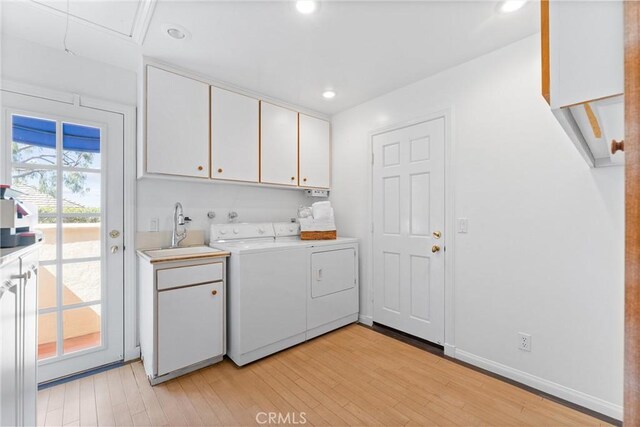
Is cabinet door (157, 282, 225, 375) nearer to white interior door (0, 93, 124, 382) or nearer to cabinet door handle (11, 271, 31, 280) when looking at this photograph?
white interior door (0, 93, 124, 382)

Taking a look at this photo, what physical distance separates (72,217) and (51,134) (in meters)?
0.62

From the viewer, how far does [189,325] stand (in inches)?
80.7

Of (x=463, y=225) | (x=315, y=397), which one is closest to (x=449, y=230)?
(x=463, y=225)

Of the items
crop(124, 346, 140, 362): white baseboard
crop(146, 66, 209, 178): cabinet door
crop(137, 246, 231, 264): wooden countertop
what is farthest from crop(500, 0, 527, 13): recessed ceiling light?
crop(124, 346, 140, 362): white baseboard

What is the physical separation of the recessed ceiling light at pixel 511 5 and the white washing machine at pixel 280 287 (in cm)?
214

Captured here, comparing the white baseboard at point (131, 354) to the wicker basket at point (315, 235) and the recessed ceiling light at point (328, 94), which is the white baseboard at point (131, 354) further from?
the recessed ceiling light at point (328, 94)

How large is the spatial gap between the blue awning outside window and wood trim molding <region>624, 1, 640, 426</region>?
2859 mm

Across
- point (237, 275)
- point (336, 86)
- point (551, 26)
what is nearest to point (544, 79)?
point (551, 26)

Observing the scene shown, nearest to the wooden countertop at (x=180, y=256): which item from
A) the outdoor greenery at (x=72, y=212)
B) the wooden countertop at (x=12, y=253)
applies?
the outdoor greenery at (x=72, y=212)

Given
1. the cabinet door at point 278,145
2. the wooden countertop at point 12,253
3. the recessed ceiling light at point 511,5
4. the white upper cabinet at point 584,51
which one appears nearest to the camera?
the white upper cabinet at point 584,51

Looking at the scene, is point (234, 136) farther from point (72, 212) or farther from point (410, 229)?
point (410, 229)

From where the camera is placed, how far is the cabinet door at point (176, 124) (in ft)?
7.06

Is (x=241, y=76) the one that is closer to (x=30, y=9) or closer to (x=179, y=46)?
(x=179, y=46)

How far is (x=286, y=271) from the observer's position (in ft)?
8.08
